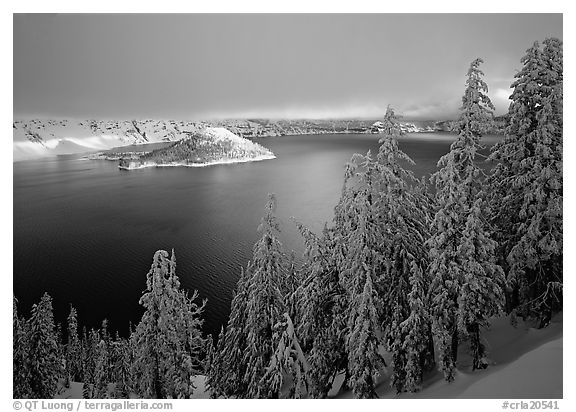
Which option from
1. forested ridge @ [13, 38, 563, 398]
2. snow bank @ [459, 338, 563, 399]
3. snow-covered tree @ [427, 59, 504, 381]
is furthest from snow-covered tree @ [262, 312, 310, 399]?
snow bank @ [459, 338, 563, 399]

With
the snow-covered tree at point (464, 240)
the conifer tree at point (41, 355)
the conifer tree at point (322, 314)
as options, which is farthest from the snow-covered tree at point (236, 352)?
the conifer tree at point (41, 355)

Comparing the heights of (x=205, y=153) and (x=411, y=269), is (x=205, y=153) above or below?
above

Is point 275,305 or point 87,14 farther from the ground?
point 87,14

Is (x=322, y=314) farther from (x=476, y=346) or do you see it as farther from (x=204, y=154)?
(x=204, y=154)

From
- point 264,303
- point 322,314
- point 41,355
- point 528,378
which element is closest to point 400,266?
point 322,314
